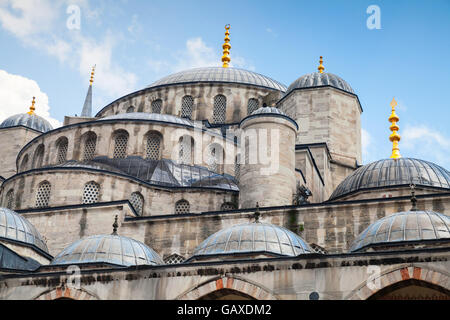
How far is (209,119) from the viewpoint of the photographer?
1256 inches

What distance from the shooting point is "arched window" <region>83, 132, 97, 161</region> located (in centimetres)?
2621

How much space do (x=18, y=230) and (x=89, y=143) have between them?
23.0ft

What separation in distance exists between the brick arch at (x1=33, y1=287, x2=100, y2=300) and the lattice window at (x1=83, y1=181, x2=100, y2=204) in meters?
6.73

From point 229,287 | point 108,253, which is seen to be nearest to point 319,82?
point 108,253

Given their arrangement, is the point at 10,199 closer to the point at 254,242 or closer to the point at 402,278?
the point at 254,242

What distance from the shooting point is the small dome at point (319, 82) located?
28.7 m

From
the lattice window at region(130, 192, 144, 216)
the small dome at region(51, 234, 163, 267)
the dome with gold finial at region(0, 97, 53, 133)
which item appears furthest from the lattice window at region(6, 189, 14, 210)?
the dome with gold finial at region(0, 97, 53, 133)

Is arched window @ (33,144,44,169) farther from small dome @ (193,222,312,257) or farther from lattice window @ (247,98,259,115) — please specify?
small dome @ (193,222,312,257)

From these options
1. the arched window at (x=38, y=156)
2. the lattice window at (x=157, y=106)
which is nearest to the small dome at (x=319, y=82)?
the lattice window at (x=157, y=106)

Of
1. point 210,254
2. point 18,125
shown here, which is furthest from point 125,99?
point 210,254
